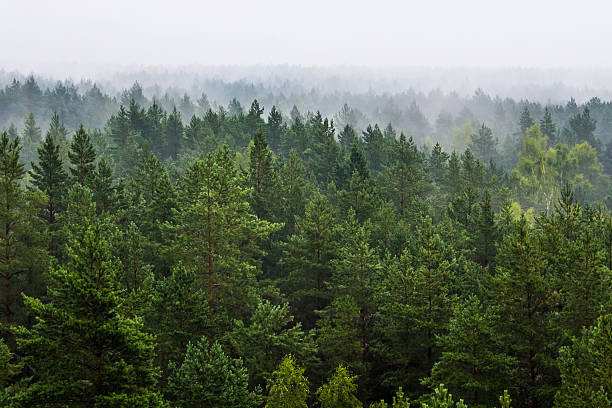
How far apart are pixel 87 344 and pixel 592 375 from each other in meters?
19.4

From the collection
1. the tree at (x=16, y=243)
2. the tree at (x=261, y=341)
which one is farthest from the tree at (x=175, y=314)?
the tree at (x=16, y=243)

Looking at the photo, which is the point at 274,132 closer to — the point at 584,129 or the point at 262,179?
the point at 262,179

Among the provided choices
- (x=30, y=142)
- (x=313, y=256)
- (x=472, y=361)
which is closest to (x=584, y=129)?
(x=313, y=256)

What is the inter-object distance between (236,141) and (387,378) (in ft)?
182

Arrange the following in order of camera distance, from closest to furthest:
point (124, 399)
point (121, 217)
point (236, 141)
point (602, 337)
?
point (124, 399) → point (602, 337) → point (121, 217) → point (236, 141)

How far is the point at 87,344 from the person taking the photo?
1568cm

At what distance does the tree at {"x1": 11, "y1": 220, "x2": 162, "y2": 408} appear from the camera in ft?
49.9

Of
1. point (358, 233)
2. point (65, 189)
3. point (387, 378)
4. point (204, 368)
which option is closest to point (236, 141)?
point (65, 189)

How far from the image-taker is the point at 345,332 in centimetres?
2816

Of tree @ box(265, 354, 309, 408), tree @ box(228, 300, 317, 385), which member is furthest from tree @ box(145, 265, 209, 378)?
tree @ box(265, 354, 309, 408)

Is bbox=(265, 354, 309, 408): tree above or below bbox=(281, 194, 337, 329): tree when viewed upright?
below

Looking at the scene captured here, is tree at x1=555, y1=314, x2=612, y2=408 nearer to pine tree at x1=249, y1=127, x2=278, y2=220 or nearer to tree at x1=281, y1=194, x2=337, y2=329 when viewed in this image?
tree at x1=281, y1=194, x2=337, y2=329

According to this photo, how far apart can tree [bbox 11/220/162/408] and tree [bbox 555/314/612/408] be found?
1435 centimetres

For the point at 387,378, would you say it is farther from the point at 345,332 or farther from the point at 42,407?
the point at 42,407
